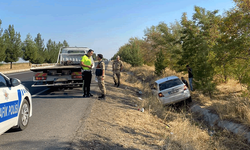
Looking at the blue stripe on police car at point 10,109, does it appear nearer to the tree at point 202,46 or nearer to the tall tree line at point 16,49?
the tree at point 202,46

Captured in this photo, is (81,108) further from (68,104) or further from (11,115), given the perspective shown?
(11,115)

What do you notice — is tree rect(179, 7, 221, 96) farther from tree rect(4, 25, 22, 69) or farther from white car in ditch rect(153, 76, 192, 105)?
tree rect(4, 25, 22, 69)

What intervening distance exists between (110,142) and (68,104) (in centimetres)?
387

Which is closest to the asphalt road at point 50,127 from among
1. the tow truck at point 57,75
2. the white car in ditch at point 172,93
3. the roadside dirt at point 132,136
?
the roadside dirt at point 132,136

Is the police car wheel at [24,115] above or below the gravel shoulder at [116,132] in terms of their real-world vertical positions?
above

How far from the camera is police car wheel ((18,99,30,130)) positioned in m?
4.60

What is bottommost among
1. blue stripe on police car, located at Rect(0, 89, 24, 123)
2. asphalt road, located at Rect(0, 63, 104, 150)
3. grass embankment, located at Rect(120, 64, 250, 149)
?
grass embankment, located at Rect(120, 64, 250, 149)

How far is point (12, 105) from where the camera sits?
415cm

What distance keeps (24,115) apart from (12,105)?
0.79 m

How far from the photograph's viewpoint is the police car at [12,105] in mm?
3789

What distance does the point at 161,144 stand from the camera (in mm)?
4828

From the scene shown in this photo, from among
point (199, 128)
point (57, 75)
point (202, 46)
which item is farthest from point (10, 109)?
point (202, 46)

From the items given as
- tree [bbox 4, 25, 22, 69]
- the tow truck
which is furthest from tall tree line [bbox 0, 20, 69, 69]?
the tow truck

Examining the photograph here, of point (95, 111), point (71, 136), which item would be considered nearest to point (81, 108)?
point (95, 111)
